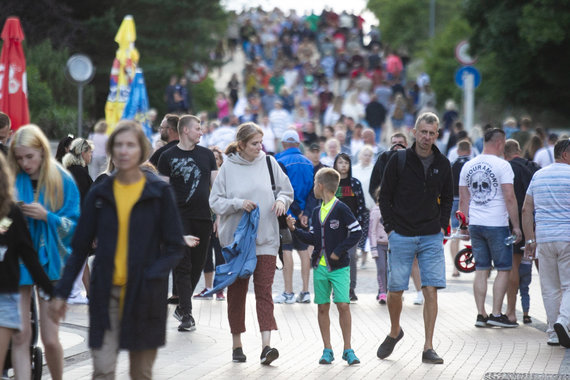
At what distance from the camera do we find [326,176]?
9.66m

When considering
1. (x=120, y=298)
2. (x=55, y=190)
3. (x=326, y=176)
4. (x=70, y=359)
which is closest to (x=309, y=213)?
(x=326, y=176)

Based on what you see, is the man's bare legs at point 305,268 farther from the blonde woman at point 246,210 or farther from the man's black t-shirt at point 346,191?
the blonde woman at point 246,210

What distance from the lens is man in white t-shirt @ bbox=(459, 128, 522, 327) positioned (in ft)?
37.6

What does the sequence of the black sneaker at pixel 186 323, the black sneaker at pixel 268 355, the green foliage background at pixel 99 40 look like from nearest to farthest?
the black sneaker at pixel 268 355
the black sneaker at pixel 186 323
the green foliage background at pixel 99 40

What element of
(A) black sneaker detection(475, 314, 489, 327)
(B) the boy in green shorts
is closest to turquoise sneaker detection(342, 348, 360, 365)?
(B) the boy in green shorts

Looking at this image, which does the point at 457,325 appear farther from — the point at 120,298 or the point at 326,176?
the point at 120,298

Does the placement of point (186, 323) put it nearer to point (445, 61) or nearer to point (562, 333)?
point (562, 333)

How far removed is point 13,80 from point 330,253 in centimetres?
810

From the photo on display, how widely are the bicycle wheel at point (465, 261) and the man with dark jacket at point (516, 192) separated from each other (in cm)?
204

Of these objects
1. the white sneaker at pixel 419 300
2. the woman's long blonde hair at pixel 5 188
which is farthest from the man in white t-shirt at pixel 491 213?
the woman's long blonde hair at pixel 5 188

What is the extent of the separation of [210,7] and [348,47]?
21500 millimetres

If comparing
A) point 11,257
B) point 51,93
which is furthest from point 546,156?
point 51,93

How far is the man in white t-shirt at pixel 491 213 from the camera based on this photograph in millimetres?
11453

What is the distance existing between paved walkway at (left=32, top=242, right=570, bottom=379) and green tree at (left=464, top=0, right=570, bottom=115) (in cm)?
1942
